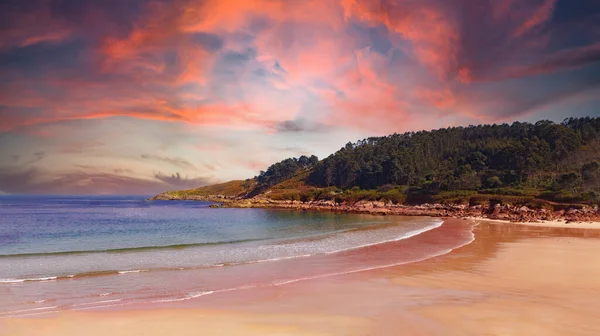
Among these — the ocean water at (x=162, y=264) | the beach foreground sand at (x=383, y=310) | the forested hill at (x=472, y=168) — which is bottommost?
the ocean water at (x=162, y=264)

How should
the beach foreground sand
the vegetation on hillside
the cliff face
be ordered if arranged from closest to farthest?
the beach foreground sand < the cliff face < the vegetation on hillside

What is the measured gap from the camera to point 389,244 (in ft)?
89.1

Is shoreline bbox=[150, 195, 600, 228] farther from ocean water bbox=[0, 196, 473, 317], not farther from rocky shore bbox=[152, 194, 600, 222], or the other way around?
ocean water bbox=[0, 196, 473, 317]

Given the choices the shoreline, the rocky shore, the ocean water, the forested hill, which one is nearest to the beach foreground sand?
the ocean water

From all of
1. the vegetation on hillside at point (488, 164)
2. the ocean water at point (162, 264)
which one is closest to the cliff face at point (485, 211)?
the vegetation on hillside at point (488, 164)

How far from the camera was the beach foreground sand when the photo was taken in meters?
8.98

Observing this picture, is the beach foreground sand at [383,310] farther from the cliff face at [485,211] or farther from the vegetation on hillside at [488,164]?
the vegetation on hillside at [488,164]

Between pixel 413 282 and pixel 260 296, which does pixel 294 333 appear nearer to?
pixel 260 296

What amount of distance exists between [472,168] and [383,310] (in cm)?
10218

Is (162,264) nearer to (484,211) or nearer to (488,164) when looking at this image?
(484,211)

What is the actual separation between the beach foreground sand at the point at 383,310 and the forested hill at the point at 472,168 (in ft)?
171

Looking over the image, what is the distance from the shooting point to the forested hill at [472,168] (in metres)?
72.2

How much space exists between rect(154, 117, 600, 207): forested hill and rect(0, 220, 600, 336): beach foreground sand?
52.2m

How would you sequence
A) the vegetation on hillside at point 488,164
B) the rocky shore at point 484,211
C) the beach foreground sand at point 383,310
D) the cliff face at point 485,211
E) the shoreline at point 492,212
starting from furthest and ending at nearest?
the vegetation on hillside at point 488,164, the cliff face at point 485,211, the rocky shore at point 484,211, the shoreline at point 492,212, the beach foreground sand at point 383,310
